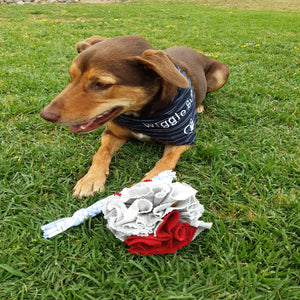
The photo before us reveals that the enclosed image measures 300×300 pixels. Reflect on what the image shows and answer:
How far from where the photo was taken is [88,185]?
2418 mm

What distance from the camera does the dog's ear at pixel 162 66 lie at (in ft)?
7.25

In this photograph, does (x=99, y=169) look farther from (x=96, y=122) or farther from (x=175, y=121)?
(x=175, y=121)

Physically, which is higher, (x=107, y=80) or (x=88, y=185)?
(x=107, y=80)

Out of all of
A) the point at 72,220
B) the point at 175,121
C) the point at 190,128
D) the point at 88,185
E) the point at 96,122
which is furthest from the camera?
the point at 190,128

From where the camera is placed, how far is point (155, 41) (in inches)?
311

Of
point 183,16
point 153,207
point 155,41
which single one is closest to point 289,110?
point 153,207

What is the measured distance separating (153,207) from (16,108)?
272cm

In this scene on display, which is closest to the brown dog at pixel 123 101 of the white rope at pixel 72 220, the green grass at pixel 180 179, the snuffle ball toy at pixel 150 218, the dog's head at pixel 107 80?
the dog's head at pixel 107 80

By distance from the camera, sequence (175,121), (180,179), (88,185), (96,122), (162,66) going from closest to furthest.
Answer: (162,66)
(88,185)
(96,122)
(180,179)
(175,121)

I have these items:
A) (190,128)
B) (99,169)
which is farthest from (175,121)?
(99,169)

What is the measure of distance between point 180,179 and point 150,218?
810 millimetres

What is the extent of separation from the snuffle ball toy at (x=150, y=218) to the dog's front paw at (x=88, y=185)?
0.27 metres

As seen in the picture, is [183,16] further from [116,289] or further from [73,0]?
[116,289]

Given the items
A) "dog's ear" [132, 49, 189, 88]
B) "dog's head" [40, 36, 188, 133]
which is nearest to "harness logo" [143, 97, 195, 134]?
"dog's head" [40, 36, 188, 133]
